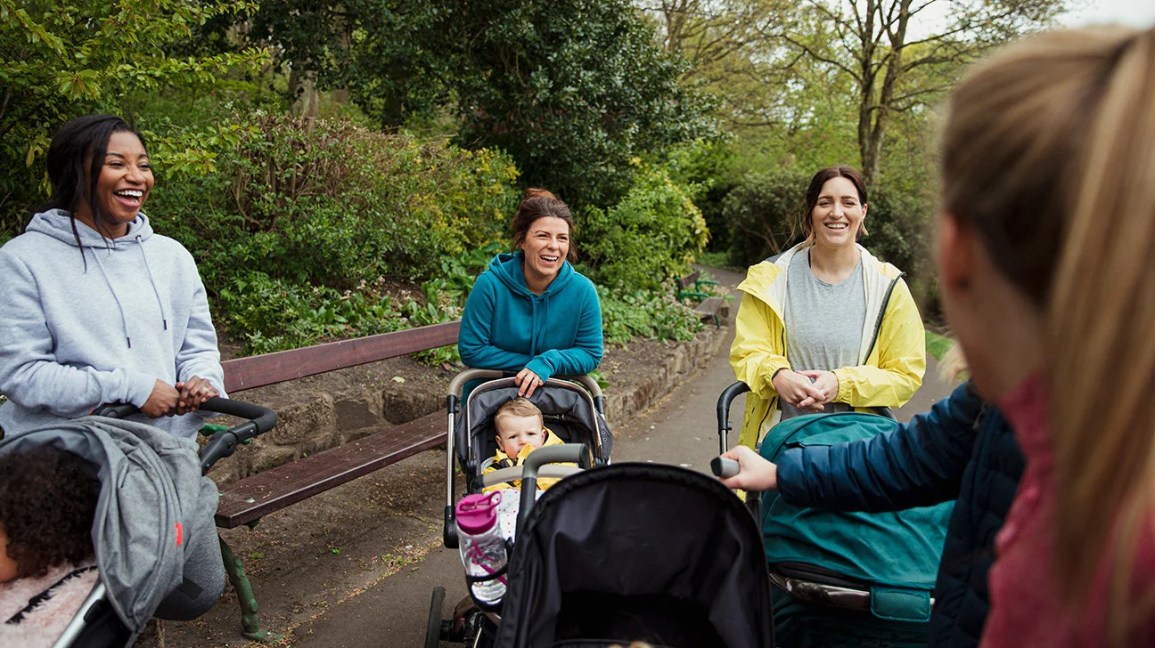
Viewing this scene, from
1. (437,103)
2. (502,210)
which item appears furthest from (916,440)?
(437,103)

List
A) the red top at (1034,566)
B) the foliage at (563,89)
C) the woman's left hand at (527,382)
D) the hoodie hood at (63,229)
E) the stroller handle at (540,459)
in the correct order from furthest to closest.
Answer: the foliage at (563,89) → the woman's left hand at (527,382) → the hoodie hood at (63,229) → the stroller handle at (540,459) → the red top at (1034,566)

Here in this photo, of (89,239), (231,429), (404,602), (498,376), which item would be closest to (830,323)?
(498,376)

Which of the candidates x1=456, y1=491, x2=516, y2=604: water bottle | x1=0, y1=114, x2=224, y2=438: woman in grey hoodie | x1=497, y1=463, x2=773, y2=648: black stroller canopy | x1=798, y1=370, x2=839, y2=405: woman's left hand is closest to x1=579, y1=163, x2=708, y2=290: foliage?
x1=798, y1=370, x2=839, y2=405: woman's left hand

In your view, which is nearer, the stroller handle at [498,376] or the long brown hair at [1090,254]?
the long brown hair at [1090,254]

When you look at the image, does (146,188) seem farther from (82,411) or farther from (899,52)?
(899,52)

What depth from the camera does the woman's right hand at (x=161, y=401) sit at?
2972 millimetres

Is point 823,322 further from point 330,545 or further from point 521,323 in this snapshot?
point 330,545

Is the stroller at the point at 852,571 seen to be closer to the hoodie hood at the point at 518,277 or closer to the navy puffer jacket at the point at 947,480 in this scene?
the navy puffer jacket at the point at 947,480

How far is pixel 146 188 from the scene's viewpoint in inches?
125

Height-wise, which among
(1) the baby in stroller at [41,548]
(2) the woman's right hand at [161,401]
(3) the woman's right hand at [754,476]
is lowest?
(1) the baby in stroller at [41,548]

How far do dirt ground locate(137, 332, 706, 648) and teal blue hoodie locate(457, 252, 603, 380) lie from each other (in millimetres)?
1298

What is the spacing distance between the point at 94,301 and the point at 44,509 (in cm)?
99

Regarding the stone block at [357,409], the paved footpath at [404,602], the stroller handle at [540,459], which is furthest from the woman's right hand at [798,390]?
the stone block at [357,409]

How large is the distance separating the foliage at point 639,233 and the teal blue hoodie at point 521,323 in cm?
745
